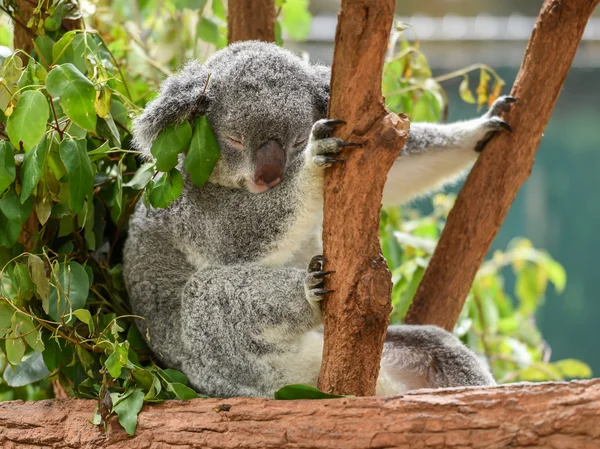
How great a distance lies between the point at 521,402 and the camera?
1.78 m

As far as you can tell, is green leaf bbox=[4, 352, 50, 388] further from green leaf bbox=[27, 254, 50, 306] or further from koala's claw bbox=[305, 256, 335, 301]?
koala's claw bbox=[305, 256, 335, 301]

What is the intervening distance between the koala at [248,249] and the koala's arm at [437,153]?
0.02m

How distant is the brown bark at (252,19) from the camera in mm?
3283

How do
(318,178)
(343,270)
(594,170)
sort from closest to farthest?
(343,270), (318,178), (594,170)

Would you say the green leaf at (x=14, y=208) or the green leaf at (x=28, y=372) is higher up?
the green leaf at (x=14, y=208)

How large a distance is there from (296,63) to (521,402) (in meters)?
1.55

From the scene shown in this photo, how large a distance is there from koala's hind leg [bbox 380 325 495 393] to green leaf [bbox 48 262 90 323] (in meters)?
1.11

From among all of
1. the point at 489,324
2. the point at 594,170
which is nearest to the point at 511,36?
the point at 594,170

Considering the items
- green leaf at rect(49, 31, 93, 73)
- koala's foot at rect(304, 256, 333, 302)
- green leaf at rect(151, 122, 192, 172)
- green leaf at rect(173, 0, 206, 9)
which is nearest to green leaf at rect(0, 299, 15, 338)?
green leaf at rect(151, 122, 192, 172)

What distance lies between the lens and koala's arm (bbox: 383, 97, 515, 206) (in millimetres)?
2898

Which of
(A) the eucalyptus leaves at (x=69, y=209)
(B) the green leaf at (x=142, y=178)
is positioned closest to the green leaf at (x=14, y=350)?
(A) the eucalyptus leaves at (x=69, y=209)

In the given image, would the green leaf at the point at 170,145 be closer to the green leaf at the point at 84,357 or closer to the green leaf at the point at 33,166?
the green leaf at the point at 33,166

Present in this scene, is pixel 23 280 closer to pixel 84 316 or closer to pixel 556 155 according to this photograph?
pixel 84 316

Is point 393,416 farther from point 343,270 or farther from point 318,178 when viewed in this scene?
point 318,178
